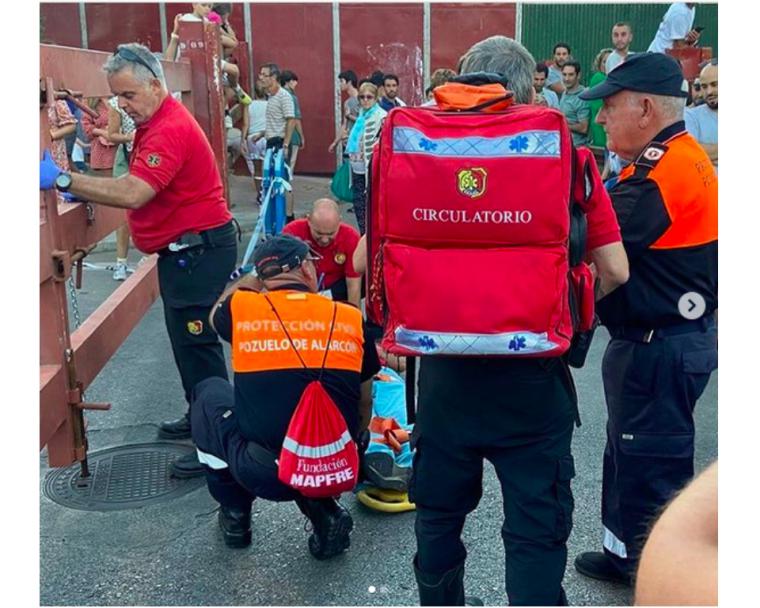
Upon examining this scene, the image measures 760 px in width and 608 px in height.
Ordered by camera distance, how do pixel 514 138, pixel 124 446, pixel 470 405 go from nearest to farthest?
pixel 514 138 → pixel 470 405 → pixel 124 446

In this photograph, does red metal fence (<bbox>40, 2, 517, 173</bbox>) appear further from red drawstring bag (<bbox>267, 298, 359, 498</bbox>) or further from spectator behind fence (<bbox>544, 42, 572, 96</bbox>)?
red drawstring bag (<bbox>267, 298, 359, 498</bbox>)

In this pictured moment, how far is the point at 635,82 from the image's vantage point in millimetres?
2684

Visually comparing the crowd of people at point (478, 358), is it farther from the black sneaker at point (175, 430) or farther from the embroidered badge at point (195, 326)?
the black sneaker at point (175, 430)

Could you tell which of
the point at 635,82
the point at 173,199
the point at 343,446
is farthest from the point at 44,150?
the point at 635,82

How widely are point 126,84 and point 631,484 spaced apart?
8.64 ft

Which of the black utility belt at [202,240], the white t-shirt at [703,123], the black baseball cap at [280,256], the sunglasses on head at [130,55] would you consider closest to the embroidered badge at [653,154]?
the black baseball cap at [280,256]

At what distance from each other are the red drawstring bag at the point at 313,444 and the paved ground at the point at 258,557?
1.38 feet

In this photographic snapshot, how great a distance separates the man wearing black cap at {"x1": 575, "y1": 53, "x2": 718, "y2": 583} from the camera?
2633 millimetres

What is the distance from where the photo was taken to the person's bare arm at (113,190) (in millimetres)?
3246

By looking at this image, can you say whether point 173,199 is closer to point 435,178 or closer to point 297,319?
point 297,319

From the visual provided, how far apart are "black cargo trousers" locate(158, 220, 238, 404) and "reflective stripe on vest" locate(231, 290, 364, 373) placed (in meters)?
0.96

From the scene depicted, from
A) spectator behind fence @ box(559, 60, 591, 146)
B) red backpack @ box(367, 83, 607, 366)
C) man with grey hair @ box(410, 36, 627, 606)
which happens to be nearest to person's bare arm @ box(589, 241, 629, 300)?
man with grey hair @ box(410, 36, 627, 606)

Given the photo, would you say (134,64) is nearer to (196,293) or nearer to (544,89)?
(196,293)

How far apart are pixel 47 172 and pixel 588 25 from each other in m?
12.5
